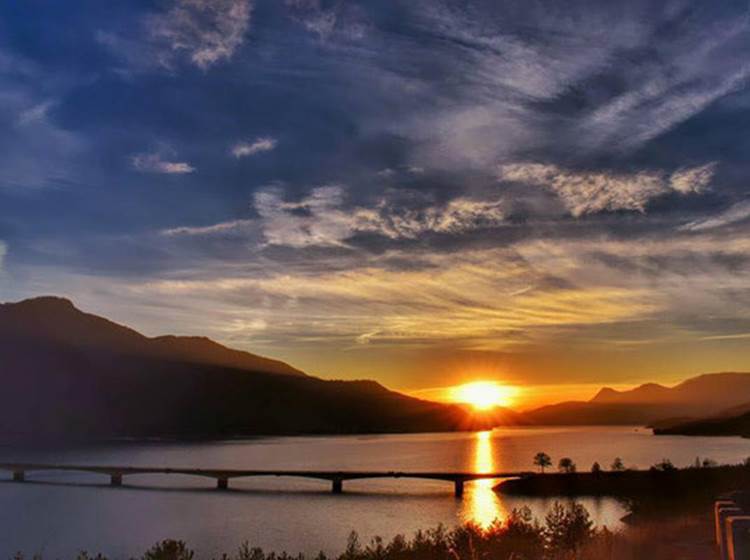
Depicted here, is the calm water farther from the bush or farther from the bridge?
the bush

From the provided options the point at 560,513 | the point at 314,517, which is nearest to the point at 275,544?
the point at 314,517

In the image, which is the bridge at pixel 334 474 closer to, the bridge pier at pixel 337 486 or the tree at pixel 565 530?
the bridge pier at pixel 337 486

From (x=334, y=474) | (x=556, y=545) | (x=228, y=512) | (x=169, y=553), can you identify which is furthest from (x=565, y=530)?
(x=334, y=474)

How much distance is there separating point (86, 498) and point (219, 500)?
93.3 ft

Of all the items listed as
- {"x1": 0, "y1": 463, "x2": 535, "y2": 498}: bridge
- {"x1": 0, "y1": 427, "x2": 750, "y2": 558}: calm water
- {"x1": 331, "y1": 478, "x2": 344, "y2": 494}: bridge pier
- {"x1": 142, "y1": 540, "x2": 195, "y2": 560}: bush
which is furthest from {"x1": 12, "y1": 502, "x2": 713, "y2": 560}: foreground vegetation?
{"x1": 331, "y1": 478, "x2": 344, "y2": 494}: bridge pier

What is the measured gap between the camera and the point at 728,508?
909 centimetres

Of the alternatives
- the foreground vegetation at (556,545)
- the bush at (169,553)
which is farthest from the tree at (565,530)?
the bush at (169,553)

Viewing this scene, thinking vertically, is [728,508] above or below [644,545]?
above

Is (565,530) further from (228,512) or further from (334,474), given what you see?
(334,474)

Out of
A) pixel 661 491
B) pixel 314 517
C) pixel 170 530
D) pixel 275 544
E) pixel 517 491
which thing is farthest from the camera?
pixel 517 491

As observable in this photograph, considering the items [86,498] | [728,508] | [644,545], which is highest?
[728,508]

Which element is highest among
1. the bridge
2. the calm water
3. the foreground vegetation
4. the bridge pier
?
the foreground vegetation

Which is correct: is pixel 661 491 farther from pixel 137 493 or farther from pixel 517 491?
pixel 137 493

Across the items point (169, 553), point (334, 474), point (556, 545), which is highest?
point (556, 545)
